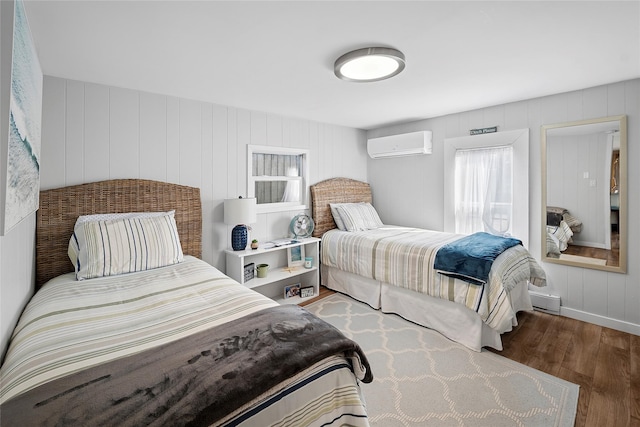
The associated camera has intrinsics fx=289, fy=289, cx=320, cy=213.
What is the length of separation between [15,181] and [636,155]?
4.33 meters

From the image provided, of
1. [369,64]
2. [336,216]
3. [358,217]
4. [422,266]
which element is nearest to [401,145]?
[358,217]

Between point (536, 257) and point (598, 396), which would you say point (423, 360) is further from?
point (536, 257)

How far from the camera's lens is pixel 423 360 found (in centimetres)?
231

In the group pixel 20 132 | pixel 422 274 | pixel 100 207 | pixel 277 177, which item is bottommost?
pixel 422 274

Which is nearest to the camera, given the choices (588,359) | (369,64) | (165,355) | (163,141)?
(165,355)

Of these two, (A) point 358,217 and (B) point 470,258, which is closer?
(B) point 470,258

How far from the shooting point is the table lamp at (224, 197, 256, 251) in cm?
297

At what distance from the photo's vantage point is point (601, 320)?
9.26ft

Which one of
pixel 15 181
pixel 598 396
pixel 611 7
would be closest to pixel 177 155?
pixel 15 181

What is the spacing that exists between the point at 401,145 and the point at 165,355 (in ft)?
12.5

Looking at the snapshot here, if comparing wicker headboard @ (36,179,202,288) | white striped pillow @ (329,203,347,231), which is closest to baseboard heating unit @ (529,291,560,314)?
white striped pillow @ (329,203,347,231)

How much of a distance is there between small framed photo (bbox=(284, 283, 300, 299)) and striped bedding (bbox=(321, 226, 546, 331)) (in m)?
0.51

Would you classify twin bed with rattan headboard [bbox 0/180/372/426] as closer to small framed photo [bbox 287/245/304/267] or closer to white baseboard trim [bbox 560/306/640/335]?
small framed photo [bbox 287/245/304/267]

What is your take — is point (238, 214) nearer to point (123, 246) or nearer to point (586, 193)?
point (123, 246)
